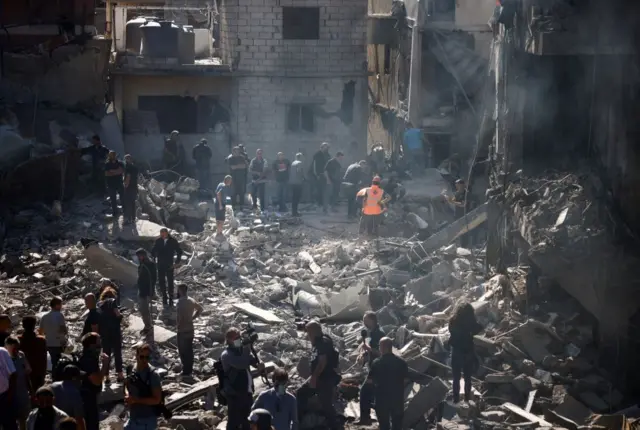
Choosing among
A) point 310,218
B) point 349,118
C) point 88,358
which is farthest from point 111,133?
point 88,358

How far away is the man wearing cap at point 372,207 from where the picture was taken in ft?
74.1

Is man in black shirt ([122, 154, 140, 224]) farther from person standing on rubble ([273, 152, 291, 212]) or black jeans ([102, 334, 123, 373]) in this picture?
black jeans ([102, 334, 123, 373])

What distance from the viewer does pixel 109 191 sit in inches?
896

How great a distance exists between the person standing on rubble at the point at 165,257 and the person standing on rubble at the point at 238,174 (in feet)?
25.5

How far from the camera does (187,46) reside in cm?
3409

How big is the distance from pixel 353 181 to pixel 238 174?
286 cm

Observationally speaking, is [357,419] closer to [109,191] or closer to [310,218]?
[109,191]

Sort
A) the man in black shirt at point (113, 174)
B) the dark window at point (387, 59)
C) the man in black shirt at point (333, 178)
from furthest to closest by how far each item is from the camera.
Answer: the dark window at point (387, 59), the man in black shirt at point (333, 178), the man in black shirt at point (113, 174)

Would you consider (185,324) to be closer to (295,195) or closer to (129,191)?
(129,191)

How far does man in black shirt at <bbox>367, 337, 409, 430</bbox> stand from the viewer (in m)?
11.8

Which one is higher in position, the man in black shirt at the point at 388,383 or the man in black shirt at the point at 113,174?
the man in black shirt at the point at 113,174

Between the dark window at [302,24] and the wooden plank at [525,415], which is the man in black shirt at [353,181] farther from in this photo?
the wooden plank at [525,415]

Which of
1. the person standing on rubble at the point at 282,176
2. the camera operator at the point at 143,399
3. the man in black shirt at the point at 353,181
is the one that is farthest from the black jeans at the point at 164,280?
the person standing on rubble at the point at 282,176

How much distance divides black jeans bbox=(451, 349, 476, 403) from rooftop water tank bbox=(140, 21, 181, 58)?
72.6ft
